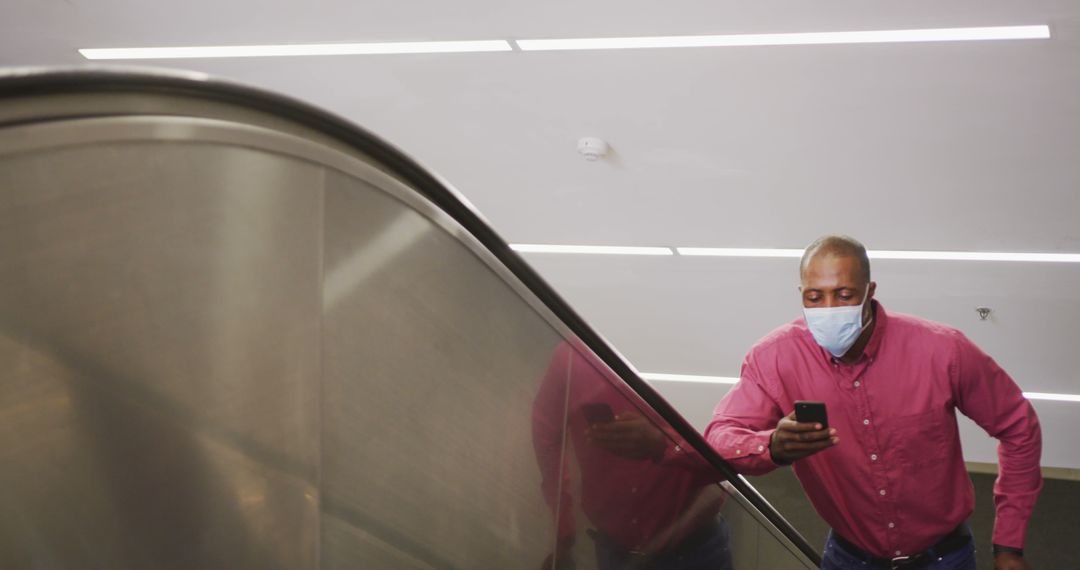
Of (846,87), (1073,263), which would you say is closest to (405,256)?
(846,87)

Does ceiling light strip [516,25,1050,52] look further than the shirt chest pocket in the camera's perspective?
Yes

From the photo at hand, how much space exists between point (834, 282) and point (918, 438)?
1.90 ft

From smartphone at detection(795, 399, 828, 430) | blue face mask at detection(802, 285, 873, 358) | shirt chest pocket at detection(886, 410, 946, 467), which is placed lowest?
shirt chest pocket at detection(886, 410, 946, 467)

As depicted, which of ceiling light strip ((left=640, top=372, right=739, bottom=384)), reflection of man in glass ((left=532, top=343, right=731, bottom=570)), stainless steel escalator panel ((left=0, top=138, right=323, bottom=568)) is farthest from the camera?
ceiling light strip ((left=640, top=372, right=739, bottom=384))

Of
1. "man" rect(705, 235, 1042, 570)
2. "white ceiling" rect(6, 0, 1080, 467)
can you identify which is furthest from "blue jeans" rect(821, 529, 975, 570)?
A: "white ceiling" rect(6, 0, 1080, 467)

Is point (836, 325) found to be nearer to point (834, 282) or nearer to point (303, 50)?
point (834, 282)

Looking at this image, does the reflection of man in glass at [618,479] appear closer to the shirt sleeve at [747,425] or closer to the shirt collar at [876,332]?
the shirt sleeve at [747,425]

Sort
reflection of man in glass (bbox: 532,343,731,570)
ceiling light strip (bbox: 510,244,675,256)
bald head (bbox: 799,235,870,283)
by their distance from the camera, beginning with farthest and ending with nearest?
ceiling light strip (bbox: 510,244,675,256) < bald head (bbox: 799,235,870,283) < reflection of man in glass (bbox: 532,343,731,570)

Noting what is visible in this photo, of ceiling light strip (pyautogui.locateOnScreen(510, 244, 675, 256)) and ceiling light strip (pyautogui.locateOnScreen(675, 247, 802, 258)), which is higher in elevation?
ceiling light strip (pyautogui.locateOnScreen(675, 247, 802, 258))

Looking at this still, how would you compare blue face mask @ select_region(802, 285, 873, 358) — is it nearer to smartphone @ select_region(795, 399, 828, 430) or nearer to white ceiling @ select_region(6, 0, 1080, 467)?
smartphone @ select_region(795, 399, 828, 430)

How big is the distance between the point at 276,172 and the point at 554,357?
908mm

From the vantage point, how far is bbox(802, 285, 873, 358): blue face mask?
3123 millimetres

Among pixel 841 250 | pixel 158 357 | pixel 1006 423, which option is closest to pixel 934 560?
pixel 1006 423

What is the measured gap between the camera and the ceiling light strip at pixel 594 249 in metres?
7.74
